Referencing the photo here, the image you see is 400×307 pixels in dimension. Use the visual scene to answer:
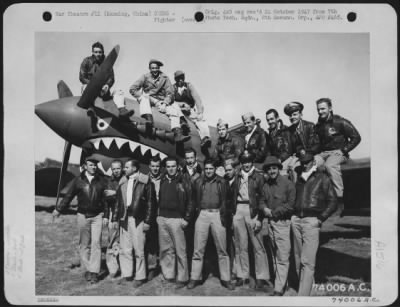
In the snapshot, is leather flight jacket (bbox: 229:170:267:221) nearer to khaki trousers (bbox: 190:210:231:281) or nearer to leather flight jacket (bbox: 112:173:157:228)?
khaki trousers (bbox: 190:210:231:281)

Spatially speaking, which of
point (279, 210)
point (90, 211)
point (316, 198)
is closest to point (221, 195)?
point (279, 210)

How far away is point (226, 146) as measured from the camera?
566 cm

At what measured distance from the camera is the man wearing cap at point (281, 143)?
5.61m

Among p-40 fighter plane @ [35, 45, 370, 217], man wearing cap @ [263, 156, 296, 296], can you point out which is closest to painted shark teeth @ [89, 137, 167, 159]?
p-40 fighter plane @ [35, 45, 370, 217]

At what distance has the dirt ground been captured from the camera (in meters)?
5.68

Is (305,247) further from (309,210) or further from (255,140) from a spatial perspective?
(255,140)

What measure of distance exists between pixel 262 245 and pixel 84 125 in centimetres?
277

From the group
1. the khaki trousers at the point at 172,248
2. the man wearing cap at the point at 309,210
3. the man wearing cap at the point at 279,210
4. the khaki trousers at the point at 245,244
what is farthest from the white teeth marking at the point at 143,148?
the man wearing cap at the point at 309,210

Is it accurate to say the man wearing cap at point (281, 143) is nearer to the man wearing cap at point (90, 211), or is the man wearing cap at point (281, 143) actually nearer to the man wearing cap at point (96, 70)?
the man wearing cap at point (96, 70)

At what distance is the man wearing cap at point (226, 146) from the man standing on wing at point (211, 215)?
187 mm

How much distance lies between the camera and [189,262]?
5.71m

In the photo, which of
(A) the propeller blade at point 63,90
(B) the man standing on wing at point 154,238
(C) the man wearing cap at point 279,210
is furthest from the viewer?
(A) the propeller blade at point 63,90

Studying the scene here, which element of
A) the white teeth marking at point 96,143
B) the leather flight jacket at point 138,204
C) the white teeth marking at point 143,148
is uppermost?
the white teeth marking at point 96,143

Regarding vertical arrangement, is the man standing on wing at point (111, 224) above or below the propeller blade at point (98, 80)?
below
